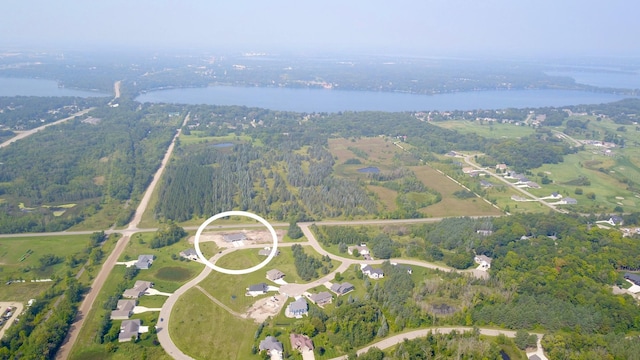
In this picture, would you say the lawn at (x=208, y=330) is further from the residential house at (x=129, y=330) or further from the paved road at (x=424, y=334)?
the paved road at (x=424, y=334)

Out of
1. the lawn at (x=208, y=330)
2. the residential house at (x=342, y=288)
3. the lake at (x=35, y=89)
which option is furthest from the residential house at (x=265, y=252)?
the lake at (x=35, y=89)

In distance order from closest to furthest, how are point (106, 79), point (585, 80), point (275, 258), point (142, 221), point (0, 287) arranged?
point (0, 287) → point (275, 258) → point (142, 221) → point (106, 79) → point (585, 80)

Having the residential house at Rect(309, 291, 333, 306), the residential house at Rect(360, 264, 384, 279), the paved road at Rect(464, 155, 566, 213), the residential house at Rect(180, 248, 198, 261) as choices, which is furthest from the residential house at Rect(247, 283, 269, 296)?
the paved road at Rect(464, 155, 566, 213)

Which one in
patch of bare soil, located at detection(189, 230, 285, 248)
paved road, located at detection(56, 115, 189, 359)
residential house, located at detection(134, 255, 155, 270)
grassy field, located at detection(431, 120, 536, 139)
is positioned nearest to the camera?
paved road, located at detection(56, 115, 189, 359)

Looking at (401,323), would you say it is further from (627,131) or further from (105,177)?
(627,131)

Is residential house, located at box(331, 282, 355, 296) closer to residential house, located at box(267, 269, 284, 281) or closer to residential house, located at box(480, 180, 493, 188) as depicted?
residential house, located at box(267, 269, 284, 281)

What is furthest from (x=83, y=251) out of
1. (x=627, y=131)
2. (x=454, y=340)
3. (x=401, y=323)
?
(x=627, y=131)
